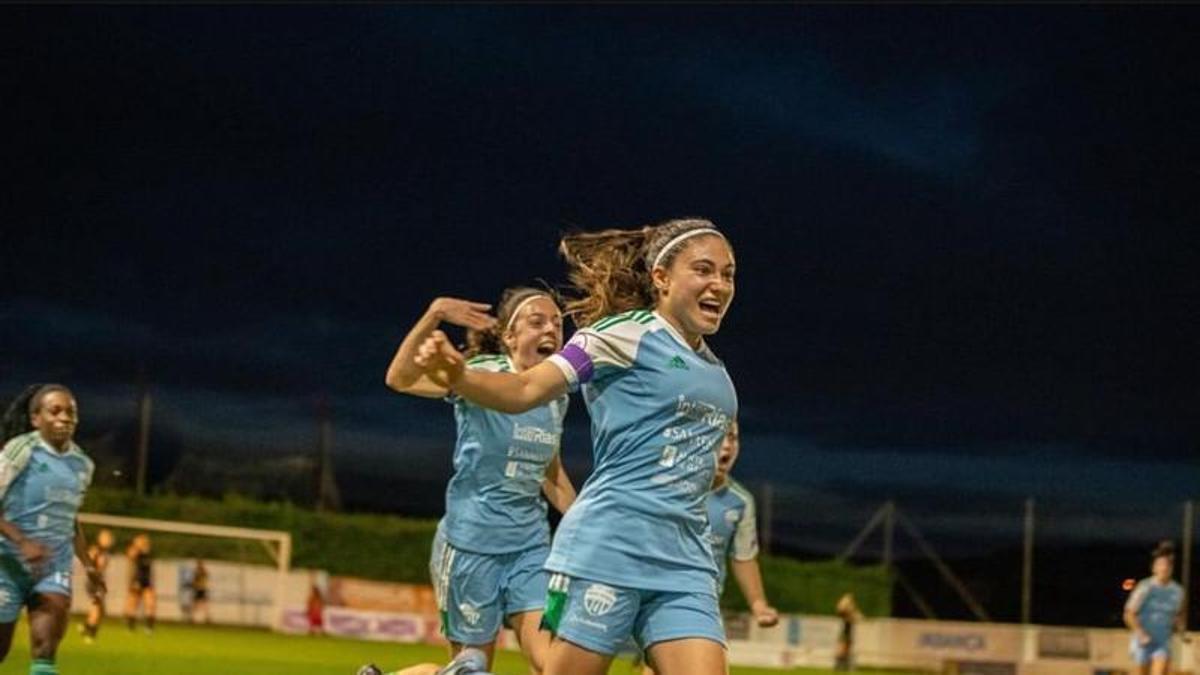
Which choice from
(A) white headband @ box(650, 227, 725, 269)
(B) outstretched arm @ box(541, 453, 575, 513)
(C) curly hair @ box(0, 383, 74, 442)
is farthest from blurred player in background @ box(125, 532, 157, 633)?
(A) white headband @ box(650, 227, 725, 269)

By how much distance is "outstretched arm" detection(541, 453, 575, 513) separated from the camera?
35.8 ft

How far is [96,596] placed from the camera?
45.6 feet

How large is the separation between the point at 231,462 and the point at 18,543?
35.4m

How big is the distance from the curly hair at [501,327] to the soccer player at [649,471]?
3.25 meters

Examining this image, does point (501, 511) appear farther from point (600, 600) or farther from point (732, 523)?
point (600, 600)

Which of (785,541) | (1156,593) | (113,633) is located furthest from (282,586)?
(1156,593)

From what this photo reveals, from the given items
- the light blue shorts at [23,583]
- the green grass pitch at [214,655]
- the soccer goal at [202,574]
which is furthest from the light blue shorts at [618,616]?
the soccer goal at [202,574]

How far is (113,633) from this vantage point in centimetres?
3241

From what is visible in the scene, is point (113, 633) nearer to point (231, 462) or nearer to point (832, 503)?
point (231, 462)

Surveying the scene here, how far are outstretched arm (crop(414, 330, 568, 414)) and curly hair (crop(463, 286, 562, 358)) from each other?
140 inches

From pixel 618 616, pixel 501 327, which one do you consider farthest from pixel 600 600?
pixel 501 327

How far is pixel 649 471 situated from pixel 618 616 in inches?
20.3

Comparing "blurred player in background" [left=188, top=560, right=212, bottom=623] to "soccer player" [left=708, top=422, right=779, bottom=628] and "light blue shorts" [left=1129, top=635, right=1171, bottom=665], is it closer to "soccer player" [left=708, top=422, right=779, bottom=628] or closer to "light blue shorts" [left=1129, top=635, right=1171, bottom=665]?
"light blue shorts" [left=1129, top=635, right=1171, bottom=665]

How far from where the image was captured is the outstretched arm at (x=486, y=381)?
244 inches
